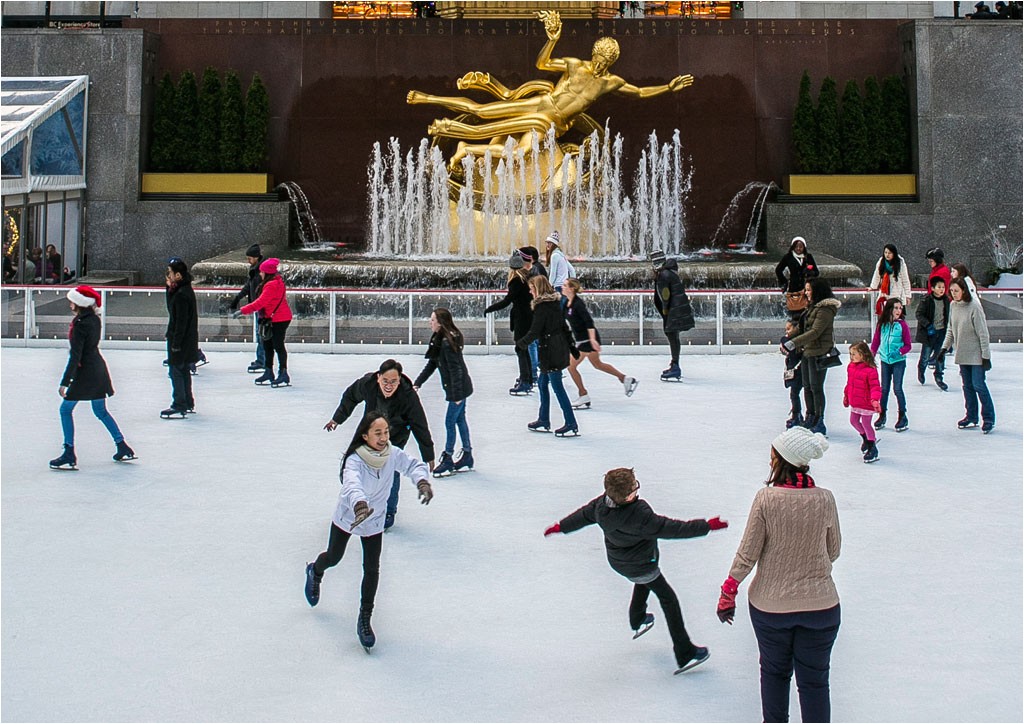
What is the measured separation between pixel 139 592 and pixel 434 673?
6.06 feet

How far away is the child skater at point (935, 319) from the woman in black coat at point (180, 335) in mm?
6474

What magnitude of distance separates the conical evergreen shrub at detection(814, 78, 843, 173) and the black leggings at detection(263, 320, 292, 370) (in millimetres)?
12880

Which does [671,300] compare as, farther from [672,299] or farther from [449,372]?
[449,372]

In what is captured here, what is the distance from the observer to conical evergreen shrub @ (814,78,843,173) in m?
22.9

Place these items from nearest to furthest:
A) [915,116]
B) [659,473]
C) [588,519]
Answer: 1. [588,519]
2. [659,473]
3. [915,116]

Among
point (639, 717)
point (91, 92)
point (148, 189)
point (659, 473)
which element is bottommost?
point (639, 717)

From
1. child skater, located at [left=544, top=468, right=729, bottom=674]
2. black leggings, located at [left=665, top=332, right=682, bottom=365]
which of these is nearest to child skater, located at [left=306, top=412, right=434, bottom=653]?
child skater, located at [left=544, top=468, right=729, bottom=674]

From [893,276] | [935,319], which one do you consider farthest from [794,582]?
[893,276]

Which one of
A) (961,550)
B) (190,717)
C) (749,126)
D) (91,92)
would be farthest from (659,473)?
(91,92)

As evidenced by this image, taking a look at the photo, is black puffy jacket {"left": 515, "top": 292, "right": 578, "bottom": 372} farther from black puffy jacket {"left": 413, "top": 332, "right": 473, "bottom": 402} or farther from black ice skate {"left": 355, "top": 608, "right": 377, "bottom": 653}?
black ice skate {"left": 355, "top": 608, "right": 377, "bottom": 653}

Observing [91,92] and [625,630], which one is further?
[91,92]

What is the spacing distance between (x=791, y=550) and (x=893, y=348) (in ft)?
20.4

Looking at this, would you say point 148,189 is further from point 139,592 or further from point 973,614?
point 973,614

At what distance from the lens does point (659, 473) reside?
9.22 metres
